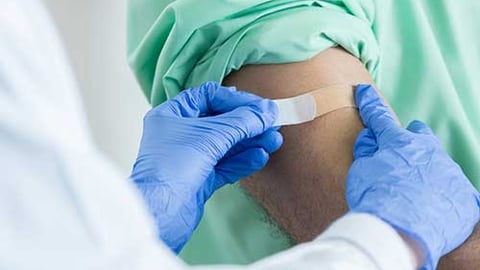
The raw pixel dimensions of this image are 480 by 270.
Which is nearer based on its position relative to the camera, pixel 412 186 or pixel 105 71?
pixel 412 186

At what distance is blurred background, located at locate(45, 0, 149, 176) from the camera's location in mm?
1619

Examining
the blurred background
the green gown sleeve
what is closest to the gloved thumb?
the green gown sleeve

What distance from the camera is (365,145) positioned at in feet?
3.27

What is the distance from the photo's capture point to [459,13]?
1184mm

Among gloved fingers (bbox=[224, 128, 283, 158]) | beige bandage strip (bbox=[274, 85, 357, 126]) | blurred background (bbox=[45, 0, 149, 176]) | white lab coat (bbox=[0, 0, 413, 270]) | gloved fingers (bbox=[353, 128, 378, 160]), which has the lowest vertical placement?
blurred background (bbox=[45, 0, 149, 176])

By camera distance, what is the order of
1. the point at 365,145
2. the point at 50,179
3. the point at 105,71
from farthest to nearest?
1. the point at 105,71
2. the point at 365,145
3. the point at 50,179

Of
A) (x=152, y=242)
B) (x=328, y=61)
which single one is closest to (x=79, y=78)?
(x=328, y=61)

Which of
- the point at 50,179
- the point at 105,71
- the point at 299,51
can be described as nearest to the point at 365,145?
the point at 299,51

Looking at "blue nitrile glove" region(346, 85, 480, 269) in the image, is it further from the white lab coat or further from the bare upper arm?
the white lab coat

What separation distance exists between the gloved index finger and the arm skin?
22mm

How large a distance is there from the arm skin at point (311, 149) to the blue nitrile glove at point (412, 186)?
3 centimetres

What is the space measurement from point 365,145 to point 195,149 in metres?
0.22

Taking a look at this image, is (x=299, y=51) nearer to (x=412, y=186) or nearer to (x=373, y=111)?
(x=373, y=111)

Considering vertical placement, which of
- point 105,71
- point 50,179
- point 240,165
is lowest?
point 105,71
